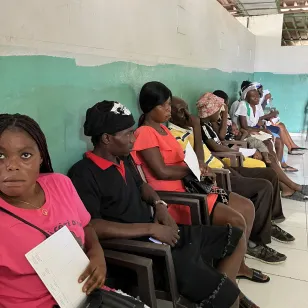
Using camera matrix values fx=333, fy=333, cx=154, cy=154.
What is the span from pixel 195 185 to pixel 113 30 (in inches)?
41.3

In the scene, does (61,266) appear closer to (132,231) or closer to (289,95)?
Answer: (132,231)

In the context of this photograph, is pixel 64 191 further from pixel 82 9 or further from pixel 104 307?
pixel 82 9

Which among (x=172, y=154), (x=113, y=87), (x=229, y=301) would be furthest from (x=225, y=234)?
(x=113, y=87)

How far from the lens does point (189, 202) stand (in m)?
1.85

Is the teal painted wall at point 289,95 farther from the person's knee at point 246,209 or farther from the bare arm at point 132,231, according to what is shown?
the bare arm at point 132,231

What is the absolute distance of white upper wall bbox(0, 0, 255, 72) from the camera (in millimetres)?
1332

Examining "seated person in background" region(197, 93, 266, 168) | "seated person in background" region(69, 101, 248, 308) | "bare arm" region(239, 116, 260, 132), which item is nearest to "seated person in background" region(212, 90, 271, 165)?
"bare arm" region(239, 116, 260, 132)

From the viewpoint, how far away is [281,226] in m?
2.84

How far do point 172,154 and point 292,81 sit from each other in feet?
18.0

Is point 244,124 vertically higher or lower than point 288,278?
higher

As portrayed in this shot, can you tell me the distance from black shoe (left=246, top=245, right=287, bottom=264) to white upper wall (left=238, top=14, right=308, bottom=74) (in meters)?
5.31

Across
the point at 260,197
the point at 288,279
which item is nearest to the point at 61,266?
the point at 288,279

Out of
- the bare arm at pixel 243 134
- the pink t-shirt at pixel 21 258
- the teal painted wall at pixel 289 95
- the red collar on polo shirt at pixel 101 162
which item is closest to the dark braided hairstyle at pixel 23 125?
the pink t-shirt at pixel 21 258

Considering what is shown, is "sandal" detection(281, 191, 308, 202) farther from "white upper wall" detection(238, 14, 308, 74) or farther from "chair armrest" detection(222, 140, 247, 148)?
"white upper wall" detection(238, 14, 308, 74)
